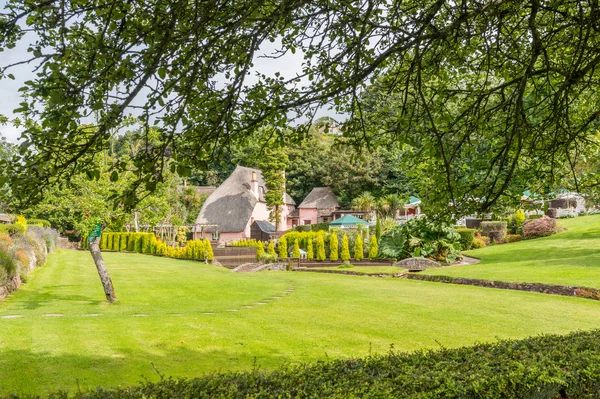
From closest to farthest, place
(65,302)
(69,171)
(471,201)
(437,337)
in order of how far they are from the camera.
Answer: (69,171), (471,201), (437,337), (65,302)

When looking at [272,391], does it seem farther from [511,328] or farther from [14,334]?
[511,328]

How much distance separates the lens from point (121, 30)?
4.12 metres

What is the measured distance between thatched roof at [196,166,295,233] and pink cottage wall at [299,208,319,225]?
8.14 meters

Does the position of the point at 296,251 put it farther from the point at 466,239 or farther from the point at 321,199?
the point at 321,199

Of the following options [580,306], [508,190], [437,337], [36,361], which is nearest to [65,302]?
[36,361]

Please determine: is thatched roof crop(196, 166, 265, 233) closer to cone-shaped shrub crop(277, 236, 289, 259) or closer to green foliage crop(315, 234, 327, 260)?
cone-shaped shrub crop(277, 236, 289, 259)

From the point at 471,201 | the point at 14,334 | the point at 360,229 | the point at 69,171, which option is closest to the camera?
the point at 69,171

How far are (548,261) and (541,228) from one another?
1128 cm

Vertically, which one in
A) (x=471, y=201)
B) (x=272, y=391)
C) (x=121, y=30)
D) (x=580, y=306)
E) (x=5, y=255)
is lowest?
→ (x=580, y=306)

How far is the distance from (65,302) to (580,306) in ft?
50.5

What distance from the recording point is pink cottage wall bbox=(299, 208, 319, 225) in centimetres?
5969

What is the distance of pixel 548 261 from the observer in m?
22.8

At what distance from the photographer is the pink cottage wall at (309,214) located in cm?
5969

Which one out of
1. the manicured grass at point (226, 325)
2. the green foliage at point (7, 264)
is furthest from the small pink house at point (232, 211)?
the green foliage at point (7, 264)
